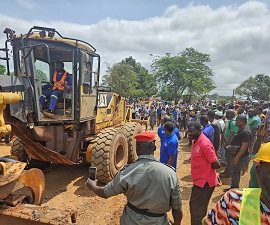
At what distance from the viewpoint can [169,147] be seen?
4.68 metres

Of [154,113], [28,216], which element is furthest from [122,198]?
[154,113]

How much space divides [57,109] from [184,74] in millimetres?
19613

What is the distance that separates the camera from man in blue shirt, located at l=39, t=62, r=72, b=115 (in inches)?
194

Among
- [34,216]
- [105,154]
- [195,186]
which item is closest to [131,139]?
[105,154]

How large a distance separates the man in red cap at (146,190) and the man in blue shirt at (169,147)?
2.22m

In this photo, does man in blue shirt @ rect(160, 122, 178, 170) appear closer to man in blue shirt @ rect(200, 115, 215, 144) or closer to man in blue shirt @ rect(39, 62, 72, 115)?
man in blue shirt @ rect(200, 115, 215, 144)

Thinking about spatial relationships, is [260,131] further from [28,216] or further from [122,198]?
[28,216]

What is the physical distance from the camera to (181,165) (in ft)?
25.0

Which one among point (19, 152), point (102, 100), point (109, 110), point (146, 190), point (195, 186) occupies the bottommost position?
point (19, 152)

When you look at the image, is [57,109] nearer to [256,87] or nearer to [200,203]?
[200,203]

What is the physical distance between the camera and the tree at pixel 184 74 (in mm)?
23984

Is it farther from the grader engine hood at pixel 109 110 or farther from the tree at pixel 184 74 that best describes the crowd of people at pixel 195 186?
the tree at pixel 184 74

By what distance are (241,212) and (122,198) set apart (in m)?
3.71

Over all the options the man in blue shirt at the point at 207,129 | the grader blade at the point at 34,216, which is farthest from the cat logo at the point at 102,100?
the grader blade at the point at 34,216
